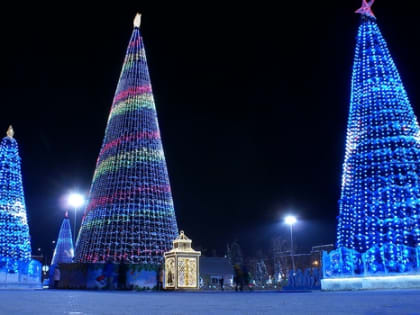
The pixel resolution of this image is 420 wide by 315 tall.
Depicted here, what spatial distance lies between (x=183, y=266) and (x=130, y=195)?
6.40 meters

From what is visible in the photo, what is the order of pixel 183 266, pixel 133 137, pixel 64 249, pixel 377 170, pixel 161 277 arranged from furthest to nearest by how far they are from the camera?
1. pixel 64 249
2. pixel 133 137
3. pixel 161 277
4. pixel 377 170
5. pixel 183 266

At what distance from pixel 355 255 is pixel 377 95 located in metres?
9.33

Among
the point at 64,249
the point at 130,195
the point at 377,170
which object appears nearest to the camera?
the point at 377,170

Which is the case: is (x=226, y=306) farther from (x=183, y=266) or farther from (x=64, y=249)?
(x=64, y=249)

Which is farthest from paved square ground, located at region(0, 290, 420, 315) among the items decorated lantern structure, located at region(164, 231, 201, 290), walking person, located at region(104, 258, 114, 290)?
walking person, located at region(104, 258, 114, 290)

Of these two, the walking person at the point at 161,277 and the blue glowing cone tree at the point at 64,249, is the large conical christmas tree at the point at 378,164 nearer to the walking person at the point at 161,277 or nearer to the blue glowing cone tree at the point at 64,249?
the walking person at the point at 161,277

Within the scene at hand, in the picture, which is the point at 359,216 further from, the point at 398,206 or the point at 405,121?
the point at 405,121

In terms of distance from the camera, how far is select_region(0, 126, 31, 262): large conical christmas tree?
118ft

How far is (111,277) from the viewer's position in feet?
85.1

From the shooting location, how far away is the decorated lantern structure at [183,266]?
22.8m

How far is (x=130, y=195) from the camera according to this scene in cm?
2730

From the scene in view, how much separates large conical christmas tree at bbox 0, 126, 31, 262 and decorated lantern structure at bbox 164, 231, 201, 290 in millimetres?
18880

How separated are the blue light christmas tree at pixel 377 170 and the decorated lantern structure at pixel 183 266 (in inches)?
277

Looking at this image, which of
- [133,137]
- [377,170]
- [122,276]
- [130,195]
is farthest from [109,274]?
[377,170]
